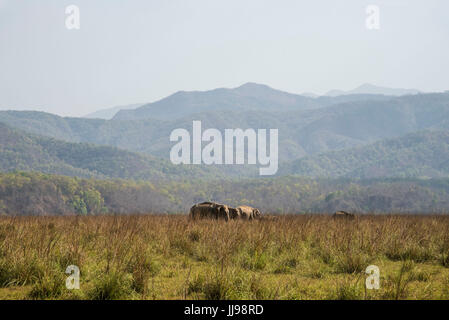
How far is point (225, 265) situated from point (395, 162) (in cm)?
18052

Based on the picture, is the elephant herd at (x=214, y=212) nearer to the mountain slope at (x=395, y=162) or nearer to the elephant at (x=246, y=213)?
the elephant at (x=246, y=213)

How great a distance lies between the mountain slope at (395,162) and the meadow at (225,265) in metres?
155

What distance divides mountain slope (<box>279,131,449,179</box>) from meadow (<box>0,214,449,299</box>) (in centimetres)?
15466

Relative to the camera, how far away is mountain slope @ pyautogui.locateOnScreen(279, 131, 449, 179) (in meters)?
164

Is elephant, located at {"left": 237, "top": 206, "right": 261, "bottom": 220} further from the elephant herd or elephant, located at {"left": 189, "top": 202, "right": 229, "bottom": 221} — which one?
elephant, located at {"left": 189, "top": 202, "right": 229, "bottom": 221}

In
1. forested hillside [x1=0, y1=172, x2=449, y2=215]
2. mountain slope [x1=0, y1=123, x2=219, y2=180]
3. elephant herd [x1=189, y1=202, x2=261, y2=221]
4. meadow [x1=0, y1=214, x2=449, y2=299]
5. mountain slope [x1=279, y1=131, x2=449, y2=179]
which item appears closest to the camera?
meadow [x1=0, y1=214, x2=449, y2=299]

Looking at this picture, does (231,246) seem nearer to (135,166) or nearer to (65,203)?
(65,203)

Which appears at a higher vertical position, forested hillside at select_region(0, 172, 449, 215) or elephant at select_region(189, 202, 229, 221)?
elephant at select_region(189, 202, 229, 221)

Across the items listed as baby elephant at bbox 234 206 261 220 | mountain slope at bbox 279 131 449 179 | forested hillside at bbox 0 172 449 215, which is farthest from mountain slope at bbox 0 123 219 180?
baby elephant at bbox 234 206 261 220

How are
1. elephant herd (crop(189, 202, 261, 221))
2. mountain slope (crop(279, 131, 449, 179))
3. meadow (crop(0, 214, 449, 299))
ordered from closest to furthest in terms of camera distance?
1. meadow (crop(0, 214, 449, 299))
2. elephant herd (crop(189, 202, 261, 221))
3. mountain slope (crop(279, 131, 449, 179))

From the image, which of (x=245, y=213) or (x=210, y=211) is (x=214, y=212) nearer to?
(x=210, y=211)

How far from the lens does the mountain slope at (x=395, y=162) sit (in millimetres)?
164375

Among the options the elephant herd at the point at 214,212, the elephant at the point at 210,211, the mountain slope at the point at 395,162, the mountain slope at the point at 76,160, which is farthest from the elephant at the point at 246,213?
the mountain slope at the point at 395,162

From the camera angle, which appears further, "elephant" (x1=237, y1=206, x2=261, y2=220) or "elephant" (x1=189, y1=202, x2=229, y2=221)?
"elephant" (x1=237, y1=206, x2=261, y2=220)
